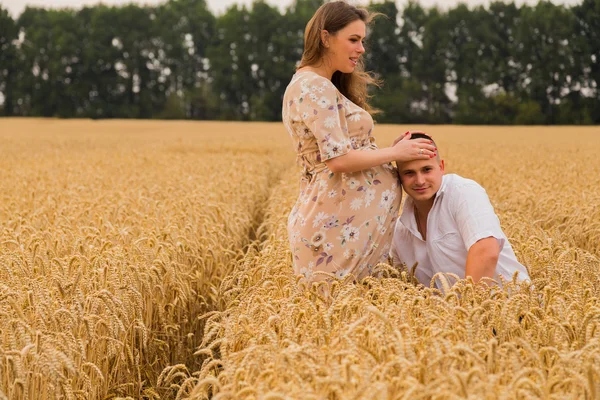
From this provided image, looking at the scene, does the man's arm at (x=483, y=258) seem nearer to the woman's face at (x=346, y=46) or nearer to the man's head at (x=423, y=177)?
the man's head at (x=423, y=177)

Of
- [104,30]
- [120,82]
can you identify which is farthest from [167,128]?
[104,30]

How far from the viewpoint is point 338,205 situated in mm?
4008

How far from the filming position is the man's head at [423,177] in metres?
3.92

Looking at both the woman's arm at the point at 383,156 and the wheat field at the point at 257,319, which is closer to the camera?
the wheat field at the point at 257,319

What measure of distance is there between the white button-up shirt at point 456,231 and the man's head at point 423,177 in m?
0.06

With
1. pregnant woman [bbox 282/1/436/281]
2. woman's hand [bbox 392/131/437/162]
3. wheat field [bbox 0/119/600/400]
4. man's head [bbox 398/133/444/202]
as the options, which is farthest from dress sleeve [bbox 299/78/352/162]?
wheat field [bbox 0/119/600/400]

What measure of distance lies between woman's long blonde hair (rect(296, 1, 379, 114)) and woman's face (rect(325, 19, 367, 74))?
33 mm

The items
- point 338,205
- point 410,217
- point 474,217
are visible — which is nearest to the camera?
point 474,217

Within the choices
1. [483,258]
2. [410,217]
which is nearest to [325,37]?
[410,217]

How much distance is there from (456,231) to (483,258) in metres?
0.35

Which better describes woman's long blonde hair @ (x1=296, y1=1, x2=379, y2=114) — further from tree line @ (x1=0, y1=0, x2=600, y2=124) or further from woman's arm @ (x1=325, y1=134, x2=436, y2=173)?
tree line @ (x1=0, y1=0, x2=600, y2=124)

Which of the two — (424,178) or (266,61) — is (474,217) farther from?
(266,61)

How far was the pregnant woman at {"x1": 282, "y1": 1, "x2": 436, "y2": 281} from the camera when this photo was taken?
3.88 m

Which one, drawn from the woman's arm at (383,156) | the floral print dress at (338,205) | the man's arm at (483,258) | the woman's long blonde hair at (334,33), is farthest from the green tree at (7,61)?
the man's arm at (483,258)
